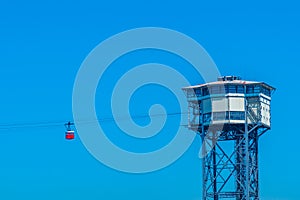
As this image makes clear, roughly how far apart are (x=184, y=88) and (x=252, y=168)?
63.9ft

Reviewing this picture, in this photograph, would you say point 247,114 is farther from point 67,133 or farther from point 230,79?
point 67,133

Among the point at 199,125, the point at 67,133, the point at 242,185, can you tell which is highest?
the point at 199,125

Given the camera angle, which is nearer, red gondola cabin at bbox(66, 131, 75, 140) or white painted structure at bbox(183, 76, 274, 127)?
red gondola cabin at bbox(66, 131, 75, 140)

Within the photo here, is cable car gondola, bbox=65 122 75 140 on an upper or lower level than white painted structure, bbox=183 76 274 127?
lower

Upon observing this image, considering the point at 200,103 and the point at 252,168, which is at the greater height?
the point at 200,103

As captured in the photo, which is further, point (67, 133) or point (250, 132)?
point (250, 132)

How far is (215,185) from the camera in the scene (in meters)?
169

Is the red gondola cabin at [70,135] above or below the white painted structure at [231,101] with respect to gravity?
below

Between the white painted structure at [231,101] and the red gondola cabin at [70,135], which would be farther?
the white painted structure at [231,101]

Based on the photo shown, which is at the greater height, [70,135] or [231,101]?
[231,101]

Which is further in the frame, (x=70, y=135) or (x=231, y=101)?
(x=231, y=101)

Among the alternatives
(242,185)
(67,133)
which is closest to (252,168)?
(242,185)

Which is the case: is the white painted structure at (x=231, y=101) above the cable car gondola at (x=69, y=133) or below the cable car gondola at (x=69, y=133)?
A: above

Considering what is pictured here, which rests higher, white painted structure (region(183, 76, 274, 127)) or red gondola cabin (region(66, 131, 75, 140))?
white painted structure (region(183, 76, 274, 127))
